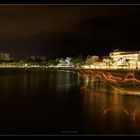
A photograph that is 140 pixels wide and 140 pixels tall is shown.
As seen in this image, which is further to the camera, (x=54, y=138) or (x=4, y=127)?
(x=4, y=127)

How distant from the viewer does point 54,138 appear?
4270mm

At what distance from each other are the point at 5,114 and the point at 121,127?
2.76m

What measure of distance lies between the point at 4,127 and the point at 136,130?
2.12 metres

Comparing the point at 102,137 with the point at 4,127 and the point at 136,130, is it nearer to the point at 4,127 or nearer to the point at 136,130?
the point at 136,130

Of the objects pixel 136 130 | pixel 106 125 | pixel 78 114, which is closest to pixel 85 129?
pixel 106 125

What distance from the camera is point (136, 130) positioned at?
532 centimetres
